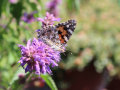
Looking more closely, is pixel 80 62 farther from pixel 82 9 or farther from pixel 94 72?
pixel 82 9

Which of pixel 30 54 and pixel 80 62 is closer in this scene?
pixel 30 54

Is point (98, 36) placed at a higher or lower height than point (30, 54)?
higher

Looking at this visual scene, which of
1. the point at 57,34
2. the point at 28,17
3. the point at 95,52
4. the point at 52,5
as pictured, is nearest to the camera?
the point at 57,34

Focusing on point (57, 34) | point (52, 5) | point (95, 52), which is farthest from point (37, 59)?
point (95, 52)

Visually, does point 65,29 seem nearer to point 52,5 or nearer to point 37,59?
point 37,59

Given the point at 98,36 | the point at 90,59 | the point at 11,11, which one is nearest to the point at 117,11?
the point at 98,36

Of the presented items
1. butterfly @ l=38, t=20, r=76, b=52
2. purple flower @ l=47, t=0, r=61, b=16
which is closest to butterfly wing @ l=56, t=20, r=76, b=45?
butterfly @ l=38, t=20, r=76, b=52

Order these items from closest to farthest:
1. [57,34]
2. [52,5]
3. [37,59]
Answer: [37,59], [57,34], [52,5]

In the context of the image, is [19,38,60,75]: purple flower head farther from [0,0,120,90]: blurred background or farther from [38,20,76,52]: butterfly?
[0,0,120,90]: blurred background
